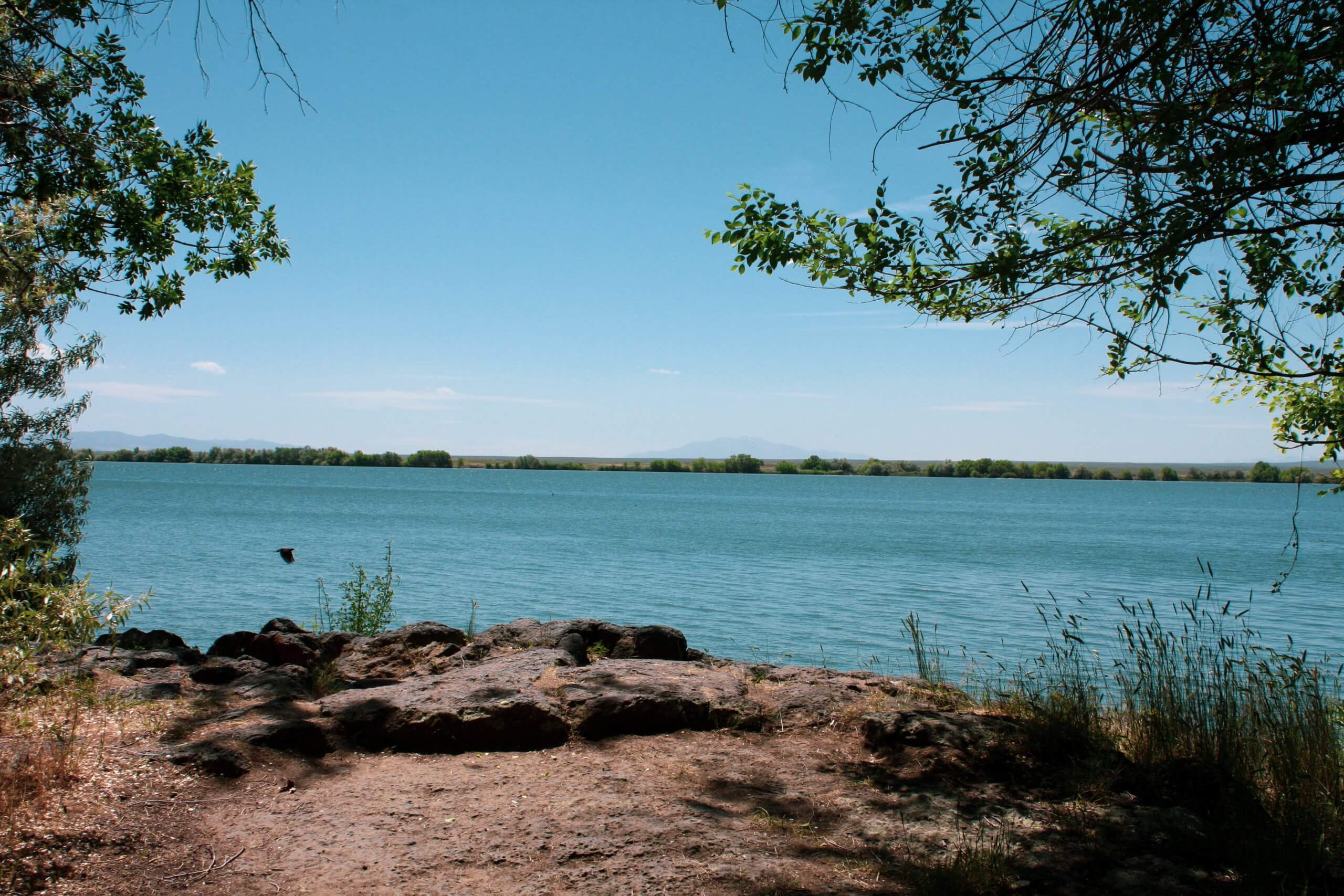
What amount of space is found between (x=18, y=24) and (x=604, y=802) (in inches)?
299

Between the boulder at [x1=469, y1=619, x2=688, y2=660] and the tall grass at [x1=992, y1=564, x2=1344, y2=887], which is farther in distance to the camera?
the boulder at [x1=469, y1=619, x2=688, y2=660]

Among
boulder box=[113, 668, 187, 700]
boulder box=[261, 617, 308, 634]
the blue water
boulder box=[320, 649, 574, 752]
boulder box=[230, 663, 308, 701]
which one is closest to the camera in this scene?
boulder box=[320, 649, 574, 752]

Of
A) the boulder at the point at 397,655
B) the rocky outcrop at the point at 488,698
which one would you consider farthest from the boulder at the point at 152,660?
the boulder at the point at 397,655

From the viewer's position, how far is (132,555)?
102 ft

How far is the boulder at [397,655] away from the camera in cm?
820

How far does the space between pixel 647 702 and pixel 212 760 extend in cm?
284

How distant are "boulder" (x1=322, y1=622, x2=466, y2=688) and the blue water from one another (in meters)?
7.81

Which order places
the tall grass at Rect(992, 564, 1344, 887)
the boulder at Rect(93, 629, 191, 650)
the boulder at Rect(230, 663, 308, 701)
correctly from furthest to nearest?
the boulder at Rect(93, 629, 191, 650)
the boulder at Rect(230, 663, 308, 701)
the tall grass at Rect(992, 564, 1344, 887)

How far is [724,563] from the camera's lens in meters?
33.4

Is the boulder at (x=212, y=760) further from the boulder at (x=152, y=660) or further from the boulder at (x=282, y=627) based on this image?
the boulder at (x=282, y=627)

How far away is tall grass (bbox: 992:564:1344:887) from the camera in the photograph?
4379mm

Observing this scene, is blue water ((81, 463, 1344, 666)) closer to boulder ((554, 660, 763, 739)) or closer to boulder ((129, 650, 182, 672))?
boulder ((554, 660, 763, 739))

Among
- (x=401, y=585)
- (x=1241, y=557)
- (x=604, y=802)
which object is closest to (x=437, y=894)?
(x=604, y=802)

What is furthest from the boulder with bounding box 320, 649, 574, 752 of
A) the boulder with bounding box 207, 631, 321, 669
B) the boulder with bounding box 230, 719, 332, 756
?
the boulder with bounding box 207, 631, 321, 669
